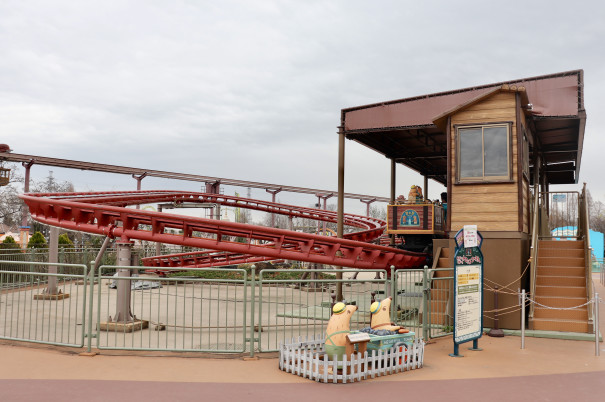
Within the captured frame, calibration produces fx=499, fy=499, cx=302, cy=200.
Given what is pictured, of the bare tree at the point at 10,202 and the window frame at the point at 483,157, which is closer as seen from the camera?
the window frame at the point at 483,157

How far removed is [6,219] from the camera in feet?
190

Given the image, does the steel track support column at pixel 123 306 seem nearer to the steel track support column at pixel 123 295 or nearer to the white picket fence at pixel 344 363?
the steel track support column at pixel 123 295

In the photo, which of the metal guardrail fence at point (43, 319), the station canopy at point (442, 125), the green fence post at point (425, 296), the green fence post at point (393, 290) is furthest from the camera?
the station canopy at point (442, 125)

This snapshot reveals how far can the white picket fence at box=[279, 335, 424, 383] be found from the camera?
688 cm

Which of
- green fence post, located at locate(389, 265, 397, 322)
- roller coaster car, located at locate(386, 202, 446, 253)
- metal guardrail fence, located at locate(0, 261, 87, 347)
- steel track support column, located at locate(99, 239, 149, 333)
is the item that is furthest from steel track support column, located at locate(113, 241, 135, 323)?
roller coaster car, located at locate(386, 202, 446, 253)

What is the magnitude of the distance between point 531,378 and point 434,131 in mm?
11083

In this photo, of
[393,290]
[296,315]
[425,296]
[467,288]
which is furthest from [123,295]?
[467,288]

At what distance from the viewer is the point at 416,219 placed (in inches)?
628

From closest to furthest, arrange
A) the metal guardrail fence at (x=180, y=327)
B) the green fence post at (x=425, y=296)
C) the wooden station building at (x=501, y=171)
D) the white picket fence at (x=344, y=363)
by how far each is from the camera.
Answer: the white picket fence at (x=344, y=363)
the metal guardrail fence at (x=180, y=327)
the green fence post at (x=425, y=296)
the wooden station building at (x=501, y=171)

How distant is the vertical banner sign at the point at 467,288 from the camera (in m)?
8.59

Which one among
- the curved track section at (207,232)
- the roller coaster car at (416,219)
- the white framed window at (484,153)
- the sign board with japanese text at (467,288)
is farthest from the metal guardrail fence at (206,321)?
the roller coaster car at (416,219)

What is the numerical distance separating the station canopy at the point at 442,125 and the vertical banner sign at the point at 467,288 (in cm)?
424

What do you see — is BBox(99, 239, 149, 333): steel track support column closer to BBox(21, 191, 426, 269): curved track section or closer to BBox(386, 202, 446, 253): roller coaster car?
BBox(21, 191, 426, 269): curved track section

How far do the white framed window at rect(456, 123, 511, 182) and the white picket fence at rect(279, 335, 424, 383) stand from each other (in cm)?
549
